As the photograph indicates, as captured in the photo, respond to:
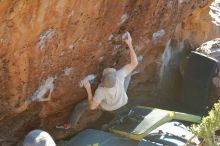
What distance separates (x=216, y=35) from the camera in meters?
10.6

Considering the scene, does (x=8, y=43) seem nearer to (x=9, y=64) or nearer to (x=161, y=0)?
(x=9, y=64)

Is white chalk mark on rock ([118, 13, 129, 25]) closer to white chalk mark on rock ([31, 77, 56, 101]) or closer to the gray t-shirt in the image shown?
the gray t-shirt

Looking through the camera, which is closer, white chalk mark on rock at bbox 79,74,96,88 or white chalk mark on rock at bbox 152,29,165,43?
white chalk mark on rock at bbox 79,74,96,88

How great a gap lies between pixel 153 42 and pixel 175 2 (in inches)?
31.4

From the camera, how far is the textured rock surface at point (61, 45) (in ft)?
18.5

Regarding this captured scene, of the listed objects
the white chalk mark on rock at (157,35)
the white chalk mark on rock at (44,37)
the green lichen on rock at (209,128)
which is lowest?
the green lichen on rock at (209,128)

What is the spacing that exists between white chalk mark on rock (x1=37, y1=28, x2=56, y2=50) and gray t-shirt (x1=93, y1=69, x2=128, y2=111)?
1297mm

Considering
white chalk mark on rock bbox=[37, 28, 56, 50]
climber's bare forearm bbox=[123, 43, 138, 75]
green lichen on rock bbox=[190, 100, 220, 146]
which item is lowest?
green lichen on rock bbox=[190, 100, 220, 146]

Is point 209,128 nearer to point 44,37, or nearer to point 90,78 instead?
point 90,78

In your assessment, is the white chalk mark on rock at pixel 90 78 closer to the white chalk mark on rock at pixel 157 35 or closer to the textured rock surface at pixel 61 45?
the textured rock surface at pixel 61 45

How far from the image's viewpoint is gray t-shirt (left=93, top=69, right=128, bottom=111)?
689 centimetres

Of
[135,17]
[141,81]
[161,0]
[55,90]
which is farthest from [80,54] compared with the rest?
[141,81]

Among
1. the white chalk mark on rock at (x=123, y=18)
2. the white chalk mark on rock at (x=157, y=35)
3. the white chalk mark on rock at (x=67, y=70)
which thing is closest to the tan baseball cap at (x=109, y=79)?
the white chalk mark on rock at (x=67, y=70)

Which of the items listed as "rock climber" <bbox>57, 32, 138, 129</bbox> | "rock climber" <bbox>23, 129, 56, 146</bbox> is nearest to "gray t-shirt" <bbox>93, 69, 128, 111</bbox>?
"rock climber" <bbox>57, 32, 138, 129</bbox>
